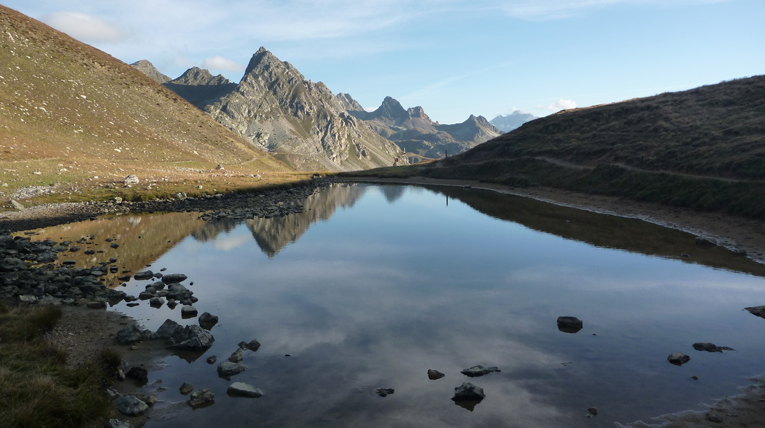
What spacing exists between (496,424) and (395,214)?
51.1 meters

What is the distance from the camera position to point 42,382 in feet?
36.2

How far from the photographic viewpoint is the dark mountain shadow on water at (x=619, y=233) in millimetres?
31750

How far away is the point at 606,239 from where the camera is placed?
133 feet

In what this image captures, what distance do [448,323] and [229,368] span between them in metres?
9.89

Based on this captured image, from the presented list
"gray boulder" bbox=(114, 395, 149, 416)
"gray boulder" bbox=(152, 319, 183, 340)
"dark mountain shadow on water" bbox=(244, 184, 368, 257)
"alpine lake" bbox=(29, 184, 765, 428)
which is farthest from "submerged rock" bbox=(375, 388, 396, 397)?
"dark mountain shadow on water" bbox=(244, 184, 368, 257)

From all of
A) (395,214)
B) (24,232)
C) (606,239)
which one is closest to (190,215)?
(24,232)

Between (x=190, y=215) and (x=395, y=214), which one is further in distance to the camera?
(x=395, y=214)

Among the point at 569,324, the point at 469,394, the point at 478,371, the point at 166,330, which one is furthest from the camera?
the point at 569,324

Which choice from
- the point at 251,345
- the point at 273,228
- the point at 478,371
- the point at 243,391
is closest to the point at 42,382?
the point at 243,391

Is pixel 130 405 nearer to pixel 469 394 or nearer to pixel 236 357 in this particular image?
pixel 236 357

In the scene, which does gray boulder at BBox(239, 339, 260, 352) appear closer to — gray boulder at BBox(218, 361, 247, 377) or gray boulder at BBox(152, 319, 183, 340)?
gray boulder at BBox(218, 361, 247, 377)

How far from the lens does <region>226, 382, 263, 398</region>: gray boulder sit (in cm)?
1334

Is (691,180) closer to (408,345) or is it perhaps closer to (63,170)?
(408,345)

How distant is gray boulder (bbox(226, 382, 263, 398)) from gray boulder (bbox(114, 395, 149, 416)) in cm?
236
